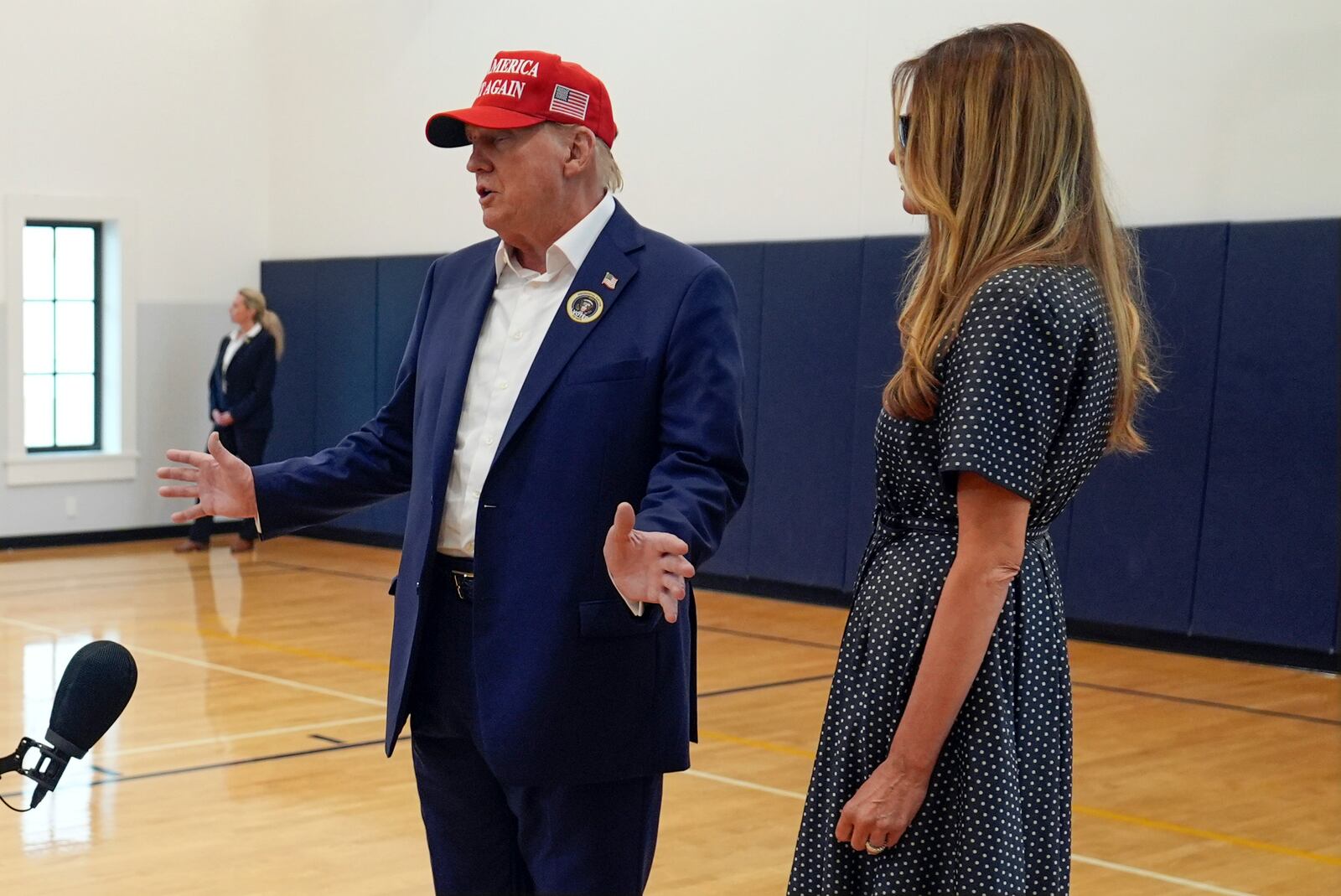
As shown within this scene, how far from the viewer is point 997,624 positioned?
166 cm

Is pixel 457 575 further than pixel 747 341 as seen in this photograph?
No

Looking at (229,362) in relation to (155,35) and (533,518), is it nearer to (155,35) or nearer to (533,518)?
(155,35)

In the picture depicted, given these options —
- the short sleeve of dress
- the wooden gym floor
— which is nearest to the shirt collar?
the short sleeve of dress

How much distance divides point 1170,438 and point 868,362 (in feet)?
5.53

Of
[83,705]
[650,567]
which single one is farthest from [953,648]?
[83,705]

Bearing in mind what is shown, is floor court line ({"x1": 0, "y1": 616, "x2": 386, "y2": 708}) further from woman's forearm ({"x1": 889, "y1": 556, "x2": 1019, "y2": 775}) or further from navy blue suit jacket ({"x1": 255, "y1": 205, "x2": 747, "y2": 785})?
woman's forearm ({"x1": 889, "y1": 556, "x2": 1019, "y2": 775})

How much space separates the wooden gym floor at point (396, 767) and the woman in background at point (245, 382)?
2.45m

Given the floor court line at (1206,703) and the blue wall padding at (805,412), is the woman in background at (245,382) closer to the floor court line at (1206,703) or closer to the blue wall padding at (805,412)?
the blue wall padding at (805,412)

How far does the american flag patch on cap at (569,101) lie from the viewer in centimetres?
213

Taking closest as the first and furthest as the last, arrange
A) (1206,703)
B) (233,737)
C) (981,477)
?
1. (981,477)
2. (233,737)
3. (1206,703)

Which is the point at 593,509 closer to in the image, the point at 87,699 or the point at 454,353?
the point at 454,353

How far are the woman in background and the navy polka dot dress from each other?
29.5ft

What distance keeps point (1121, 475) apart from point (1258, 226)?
1.26 m

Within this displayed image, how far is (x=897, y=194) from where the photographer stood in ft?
26.6
